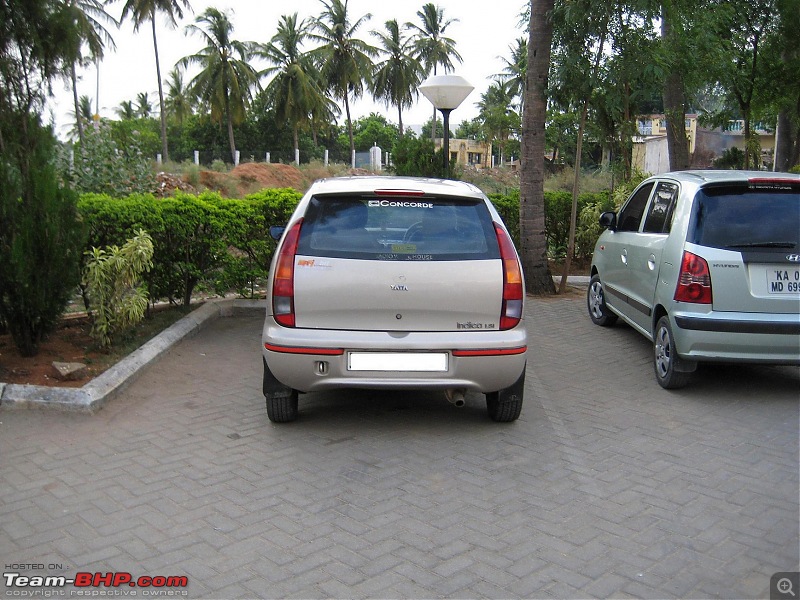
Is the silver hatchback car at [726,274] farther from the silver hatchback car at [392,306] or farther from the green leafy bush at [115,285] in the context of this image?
the green leafy bush at [115,285]

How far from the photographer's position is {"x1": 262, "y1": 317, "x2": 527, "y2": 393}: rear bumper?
16.1 feet

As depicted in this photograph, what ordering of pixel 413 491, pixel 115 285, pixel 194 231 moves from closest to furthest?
pixel 413 491 → pixel 115 285 → pixel 194 231

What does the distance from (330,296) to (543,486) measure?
1787 millimetres

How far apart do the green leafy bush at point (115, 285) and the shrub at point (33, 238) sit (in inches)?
11.3

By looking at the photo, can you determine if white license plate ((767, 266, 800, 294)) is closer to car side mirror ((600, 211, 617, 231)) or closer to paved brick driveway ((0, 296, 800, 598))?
paved brick driveway ((0, 296, 800, 598))

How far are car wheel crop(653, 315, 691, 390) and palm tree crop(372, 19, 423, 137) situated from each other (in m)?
52.0

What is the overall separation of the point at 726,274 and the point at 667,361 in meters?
0.95

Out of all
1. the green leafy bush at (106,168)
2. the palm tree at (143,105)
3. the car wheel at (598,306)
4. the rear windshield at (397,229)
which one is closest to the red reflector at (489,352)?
the rear windshield at (397,229)

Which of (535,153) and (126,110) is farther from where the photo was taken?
(126,110)

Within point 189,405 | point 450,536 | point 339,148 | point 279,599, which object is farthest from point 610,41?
point 339,148

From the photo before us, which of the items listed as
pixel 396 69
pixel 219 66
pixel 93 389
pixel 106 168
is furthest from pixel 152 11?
pixel 93 389

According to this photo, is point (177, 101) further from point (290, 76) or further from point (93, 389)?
point (93, 389)

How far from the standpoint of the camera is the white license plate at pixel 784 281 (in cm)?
594

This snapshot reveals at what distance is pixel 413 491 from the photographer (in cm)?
441
